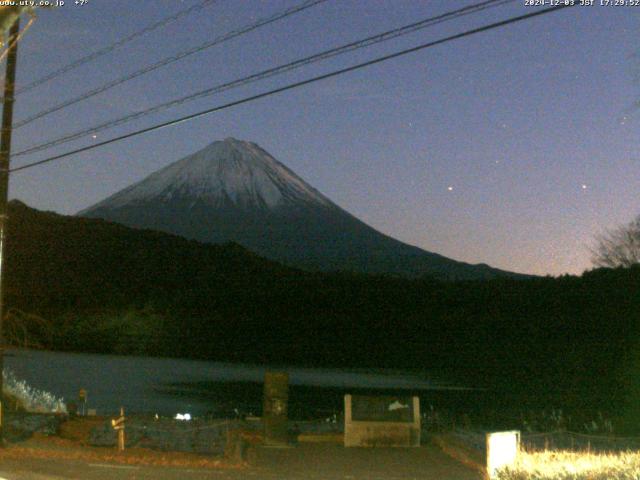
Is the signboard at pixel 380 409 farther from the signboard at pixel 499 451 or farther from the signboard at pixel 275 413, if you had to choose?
the signboard at pixel 499 451

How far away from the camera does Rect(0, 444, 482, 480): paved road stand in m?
15.5

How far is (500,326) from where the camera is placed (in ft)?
291

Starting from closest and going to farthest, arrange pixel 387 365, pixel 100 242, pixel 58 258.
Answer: pixel 387 365 < pixel 58 258 < pixel 100 242

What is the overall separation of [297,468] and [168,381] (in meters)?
49.0

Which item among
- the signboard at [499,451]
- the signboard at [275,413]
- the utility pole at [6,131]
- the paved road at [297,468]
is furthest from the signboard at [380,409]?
the utility pole at [6,131]

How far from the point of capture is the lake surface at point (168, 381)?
1977 inches

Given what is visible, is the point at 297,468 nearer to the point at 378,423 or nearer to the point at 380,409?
the point at 378,423

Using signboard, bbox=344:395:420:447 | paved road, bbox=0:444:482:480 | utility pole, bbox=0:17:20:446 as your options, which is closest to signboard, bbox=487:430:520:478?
paved road, bbox=0:444:482:480

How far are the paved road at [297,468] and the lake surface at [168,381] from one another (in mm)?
24646

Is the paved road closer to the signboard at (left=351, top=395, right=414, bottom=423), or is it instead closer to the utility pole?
the signboard at (left=351, top=395, right=414, bottom=423)

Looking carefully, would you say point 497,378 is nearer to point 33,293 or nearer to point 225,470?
point 33,293

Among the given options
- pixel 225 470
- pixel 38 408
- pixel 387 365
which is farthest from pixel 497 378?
pixel 225 470

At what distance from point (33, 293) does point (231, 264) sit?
4016 cm

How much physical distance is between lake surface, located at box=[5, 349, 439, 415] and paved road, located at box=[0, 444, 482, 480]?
24.6 meters
